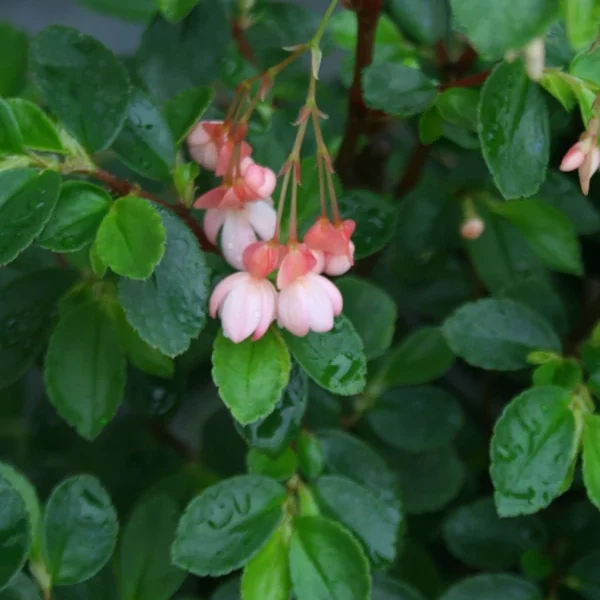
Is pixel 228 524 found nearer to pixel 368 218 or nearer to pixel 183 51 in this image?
pixel 368 218

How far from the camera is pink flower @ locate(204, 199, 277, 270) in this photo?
448mm

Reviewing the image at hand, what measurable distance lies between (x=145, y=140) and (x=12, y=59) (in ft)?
0.95

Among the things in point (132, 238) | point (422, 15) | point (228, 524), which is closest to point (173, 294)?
point (132, 238)

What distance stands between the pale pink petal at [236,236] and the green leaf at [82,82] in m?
0.08

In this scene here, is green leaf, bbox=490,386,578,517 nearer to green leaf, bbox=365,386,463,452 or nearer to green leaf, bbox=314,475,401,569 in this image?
green leaf, bbox=314,475,401,569

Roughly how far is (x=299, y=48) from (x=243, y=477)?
0.28 meters

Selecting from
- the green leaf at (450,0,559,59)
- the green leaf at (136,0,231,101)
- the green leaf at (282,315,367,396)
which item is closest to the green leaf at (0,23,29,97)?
the green leaf at (136,0,231,101)

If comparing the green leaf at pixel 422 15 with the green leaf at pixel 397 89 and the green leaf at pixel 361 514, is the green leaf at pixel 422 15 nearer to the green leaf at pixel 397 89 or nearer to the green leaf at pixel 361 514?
the green leaf at pixel 397 89

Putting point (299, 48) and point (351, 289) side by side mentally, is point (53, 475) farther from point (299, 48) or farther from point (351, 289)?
point (299, 48)

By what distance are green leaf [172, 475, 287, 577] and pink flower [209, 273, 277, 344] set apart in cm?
13

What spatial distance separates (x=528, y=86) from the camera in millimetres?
449

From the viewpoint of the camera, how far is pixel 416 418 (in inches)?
27.0

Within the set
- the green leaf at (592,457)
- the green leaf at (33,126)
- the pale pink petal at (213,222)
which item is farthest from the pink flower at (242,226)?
the green leaf at (592,457)

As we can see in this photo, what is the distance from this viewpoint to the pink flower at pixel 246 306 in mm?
411
